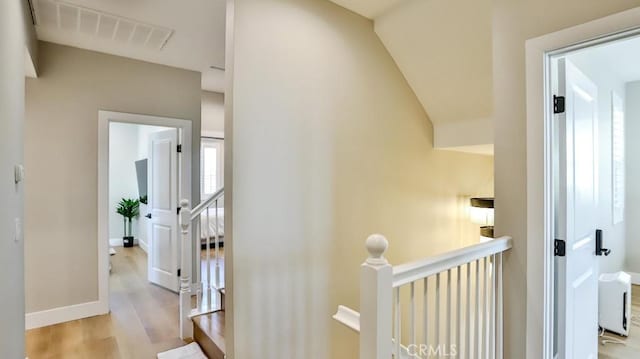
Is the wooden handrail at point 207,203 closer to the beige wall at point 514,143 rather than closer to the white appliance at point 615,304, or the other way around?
the beige wall at point 514,143

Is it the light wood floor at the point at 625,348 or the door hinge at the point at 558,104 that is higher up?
the door hinge at the point at 558,104

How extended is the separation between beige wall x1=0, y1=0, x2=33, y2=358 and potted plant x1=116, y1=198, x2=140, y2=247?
16.6 ft

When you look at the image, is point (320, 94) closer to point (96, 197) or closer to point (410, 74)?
point (410, 74)

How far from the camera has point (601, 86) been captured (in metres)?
3.19

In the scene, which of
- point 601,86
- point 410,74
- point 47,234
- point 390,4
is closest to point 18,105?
point 47,234

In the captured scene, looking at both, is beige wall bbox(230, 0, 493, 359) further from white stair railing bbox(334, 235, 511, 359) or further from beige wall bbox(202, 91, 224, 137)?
beige wall bbox(202, 91, 224, 137)

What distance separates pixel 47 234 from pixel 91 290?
0.71 m

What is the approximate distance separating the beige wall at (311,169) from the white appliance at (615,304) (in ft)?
6.01

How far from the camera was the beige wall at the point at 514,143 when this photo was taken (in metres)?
1.72

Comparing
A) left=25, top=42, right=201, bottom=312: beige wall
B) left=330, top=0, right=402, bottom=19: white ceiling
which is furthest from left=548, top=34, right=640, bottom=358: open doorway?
left=25, top=42, right=201, bottom=312: beige wall

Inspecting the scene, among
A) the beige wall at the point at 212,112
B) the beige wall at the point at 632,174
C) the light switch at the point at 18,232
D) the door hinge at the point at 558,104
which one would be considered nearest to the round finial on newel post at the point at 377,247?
the door hinge at the point at 558,104

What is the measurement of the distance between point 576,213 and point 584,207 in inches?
8.2

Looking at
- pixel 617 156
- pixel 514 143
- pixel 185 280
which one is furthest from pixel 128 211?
pixel 617 156

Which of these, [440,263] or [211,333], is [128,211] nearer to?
[211,333]
